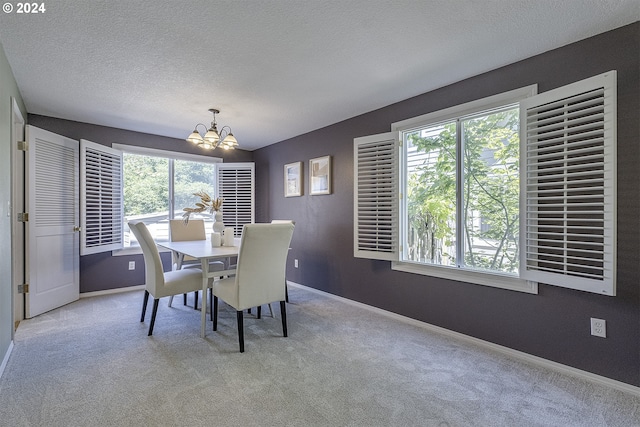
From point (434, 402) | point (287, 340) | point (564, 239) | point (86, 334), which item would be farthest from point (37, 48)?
point (564, 239)

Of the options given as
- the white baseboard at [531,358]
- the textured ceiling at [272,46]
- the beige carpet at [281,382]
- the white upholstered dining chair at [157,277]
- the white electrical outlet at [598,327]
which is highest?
the textured ceiling at [272,46]

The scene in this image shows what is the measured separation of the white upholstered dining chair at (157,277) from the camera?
264cm

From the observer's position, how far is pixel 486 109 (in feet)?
8.36

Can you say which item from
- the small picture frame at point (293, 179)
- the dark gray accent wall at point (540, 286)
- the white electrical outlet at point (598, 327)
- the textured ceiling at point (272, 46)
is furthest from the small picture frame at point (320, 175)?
the white electrical outlet at point (598, 327)

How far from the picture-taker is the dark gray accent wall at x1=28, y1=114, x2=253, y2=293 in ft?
12.4

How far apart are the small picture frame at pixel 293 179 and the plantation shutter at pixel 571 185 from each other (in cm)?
299

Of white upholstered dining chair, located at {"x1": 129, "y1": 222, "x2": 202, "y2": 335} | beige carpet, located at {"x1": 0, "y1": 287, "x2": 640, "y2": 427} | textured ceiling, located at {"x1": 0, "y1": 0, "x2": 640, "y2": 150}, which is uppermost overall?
textured ceiling, located at {"x1": 0, "y1": 0, "x2": 640, "y2": 150}

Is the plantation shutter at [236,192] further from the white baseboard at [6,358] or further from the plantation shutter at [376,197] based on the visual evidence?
the white baseboard at [6,358]

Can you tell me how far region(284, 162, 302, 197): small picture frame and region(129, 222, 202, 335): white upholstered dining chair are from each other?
83.8 inches

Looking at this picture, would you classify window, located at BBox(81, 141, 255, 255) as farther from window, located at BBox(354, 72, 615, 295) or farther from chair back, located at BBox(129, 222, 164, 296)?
window, located at BBox(354, 72, 615, 295)

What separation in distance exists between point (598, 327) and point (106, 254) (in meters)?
5.32

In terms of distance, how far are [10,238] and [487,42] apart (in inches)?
160

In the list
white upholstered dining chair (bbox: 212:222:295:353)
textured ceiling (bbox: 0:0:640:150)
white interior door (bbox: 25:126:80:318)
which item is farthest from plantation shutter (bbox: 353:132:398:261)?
white interior door (bbox: 25:126:80:318)

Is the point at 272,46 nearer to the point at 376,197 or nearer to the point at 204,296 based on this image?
the point at 376,197
